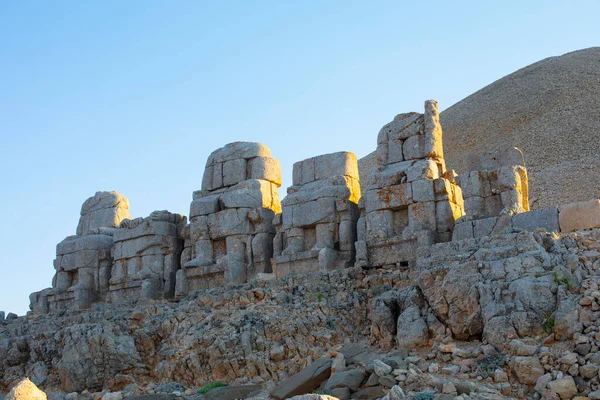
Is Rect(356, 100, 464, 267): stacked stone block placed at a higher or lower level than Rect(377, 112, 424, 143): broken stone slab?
lower

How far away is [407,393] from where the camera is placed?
1071 centimetres

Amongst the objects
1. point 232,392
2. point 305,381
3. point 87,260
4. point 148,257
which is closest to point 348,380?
point 305,381

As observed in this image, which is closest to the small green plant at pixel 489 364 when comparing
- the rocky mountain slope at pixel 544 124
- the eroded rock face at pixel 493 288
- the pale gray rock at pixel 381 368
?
the eroded rock face at pixel 493 288

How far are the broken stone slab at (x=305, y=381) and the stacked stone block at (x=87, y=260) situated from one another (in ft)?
30.6

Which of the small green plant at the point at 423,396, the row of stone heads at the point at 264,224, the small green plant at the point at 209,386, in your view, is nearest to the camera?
the small green plant at the point at 423,396

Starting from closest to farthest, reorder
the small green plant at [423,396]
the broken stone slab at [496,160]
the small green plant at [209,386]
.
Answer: the small green plant at [423,396] < the small green plant at [209,386] < the broken stone slab at [496,160]

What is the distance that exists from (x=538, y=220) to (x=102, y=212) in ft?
37.8

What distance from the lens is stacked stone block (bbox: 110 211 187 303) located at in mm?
19188

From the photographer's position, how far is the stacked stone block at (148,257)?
63.0 ft

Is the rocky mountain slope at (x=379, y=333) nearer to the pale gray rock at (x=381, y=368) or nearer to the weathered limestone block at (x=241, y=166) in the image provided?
the pale gray rock at (x=381, y=368)

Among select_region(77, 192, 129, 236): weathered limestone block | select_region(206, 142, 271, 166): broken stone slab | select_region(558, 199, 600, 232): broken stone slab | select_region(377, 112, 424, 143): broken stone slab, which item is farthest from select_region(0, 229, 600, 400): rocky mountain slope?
select_region(77, 192, 129, 236): weathered limestone block

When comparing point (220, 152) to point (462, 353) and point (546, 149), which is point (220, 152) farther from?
point (546, 149)

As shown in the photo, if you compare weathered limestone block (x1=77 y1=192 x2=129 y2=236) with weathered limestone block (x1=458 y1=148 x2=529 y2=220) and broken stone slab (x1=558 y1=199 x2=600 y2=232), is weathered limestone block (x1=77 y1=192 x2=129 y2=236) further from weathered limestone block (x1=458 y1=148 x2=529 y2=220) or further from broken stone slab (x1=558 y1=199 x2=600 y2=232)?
broken stone slab (x1=558 y1=199 x2=600 y2=232)

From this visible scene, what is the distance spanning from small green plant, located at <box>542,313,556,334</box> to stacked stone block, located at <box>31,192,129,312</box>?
476 inches
